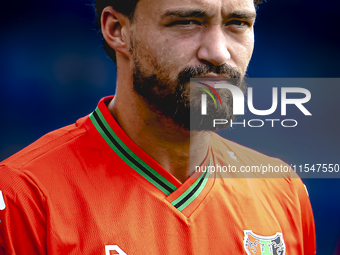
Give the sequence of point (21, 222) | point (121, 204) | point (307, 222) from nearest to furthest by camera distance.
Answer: point (21, 222)
point (121, 204)
point (307, 222)

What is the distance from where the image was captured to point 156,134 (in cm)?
133

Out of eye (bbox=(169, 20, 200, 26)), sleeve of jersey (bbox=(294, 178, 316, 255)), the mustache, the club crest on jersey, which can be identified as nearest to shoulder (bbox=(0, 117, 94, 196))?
the mustache

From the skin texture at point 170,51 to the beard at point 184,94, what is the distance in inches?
0.4

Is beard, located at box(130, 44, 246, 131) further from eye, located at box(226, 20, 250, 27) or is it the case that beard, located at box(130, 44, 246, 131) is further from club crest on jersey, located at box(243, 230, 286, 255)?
club crest on jersey, located at box(243, 230, 286, 255)

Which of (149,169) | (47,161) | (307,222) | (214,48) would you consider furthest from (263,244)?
(47,161)

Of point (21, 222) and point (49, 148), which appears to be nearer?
point (21, 222)

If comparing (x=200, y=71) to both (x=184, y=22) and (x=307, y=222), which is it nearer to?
(x=184, y=22)

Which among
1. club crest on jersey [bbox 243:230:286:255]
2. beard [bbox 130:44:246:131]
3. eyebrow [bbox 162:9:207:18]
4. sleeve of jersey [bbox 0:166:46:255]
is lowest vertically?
club crest on jersey [bbox 243:230:286:255]

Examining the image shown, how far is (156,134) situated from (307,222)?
842 millimetres

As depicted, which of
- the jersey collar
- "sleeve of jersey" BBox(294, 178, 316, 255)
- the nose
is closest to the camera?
the nose

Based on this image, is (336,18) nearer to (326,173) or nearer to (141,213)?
(326,173)

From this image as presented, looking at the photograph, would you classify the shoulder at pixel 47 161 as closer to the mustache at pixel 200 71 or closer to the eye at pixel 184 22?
the mustache at pixel 200 71

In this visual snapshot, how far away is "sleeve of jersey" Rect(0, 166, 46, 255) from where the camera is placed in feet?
3.59

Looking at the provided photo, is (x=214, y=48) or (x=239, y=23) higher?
(x=239, y=23)
